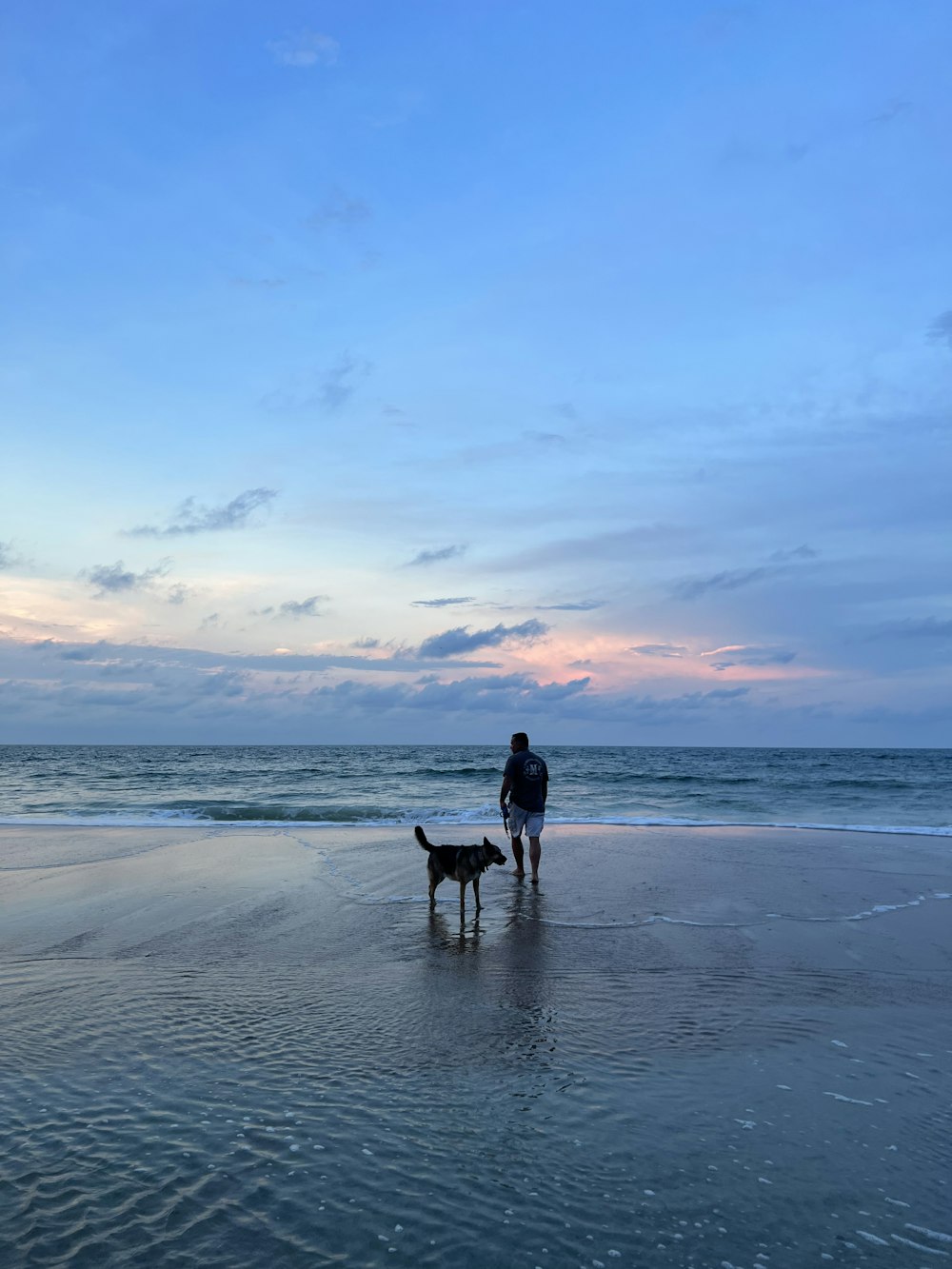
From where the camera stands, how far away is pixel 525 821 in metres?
12.0

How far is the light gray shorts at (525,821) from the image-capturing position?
11.8 meters

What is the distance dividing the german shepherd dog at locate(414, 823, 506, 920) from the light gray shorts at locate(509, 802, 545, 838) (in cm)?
194

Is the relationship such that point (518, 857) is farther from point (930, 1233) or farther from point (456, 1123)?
point (930, 1233)

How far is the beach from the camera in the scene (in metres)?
3.21

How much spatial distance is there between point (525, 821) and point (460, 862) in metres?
2.70

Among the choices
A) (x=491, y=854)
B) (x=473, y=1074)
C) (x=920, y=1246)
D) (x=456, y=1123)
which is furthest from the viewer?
(x=491, y=854)

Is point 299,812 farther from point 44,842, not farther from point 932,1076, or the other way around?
point 932,1076

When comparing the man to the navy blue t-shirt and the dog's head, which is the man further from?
the dog's head

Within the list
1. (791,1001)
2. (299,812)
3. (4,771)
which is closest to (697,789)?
(299,812)

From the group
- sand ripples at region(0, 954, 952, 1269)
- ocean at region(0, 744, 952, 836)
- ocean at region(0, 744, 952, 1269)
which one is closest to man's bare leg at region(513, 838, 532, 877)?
ocean at region(0, 744, 952, 1269)

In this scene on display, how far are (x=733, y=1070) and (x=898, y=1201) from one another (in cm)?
141

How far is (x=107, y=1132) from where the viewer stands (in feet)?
12.8

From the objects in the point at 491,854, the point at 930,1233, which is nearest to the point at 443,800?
the point at 491,854

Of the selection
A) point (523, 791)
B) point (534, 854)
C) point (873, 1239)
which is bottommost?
point (873, 1239)
